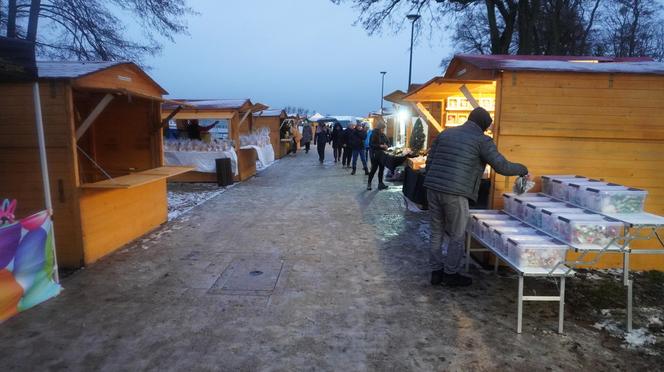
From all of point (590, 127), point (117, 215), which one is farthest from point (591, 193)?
point (117, 215)

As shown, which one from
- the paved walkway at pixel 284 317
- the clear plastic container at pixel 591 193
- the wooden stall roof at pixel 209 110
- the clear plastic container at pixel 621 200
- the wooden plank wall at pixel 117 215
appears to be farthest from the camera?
the wooden stall roof at pixel 209 110

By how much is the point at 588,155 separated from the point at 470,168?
1.93 meters

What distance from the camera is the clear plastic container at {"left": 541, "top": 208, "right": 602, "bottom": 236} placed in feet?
12.6

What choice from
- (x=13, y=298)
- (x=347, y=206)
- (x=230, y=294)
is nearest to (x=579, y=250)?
(x=230, y=294)

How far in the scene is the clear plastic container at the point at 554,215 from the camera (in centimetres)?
386

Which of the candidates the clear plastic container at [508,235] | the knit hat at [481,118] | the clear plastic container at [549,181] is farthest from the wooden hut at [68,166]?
the clear plastic container at [549,181]

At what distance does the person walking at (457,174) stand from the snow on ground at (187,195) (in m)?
5.17

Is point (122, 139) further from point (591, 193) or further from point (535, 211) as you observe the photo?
point (591, 193)

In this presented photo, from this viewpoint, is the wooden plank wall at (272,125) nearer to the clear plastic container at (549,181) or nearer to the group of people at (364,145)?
the group of people at (364,145)

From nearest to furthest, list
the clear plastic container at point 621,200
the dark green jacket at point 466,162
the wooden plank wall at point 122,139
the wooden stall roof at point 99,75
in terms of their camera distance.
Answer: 1. the clear plastic container at point 621,200
2. the dark green jacket at point 466,162
3. the wooden stall roof at point 99,75
4. the wooden plank wall at point 122,139

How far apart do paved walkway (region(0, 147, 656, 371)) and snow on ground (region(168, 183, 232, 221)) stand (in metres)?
2.31

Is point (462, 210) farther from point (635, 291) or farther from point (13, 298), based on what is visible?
point (13, 298)

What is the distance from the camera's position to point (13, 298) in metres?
3.70

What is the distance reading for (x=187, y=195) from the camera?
10.5 m
